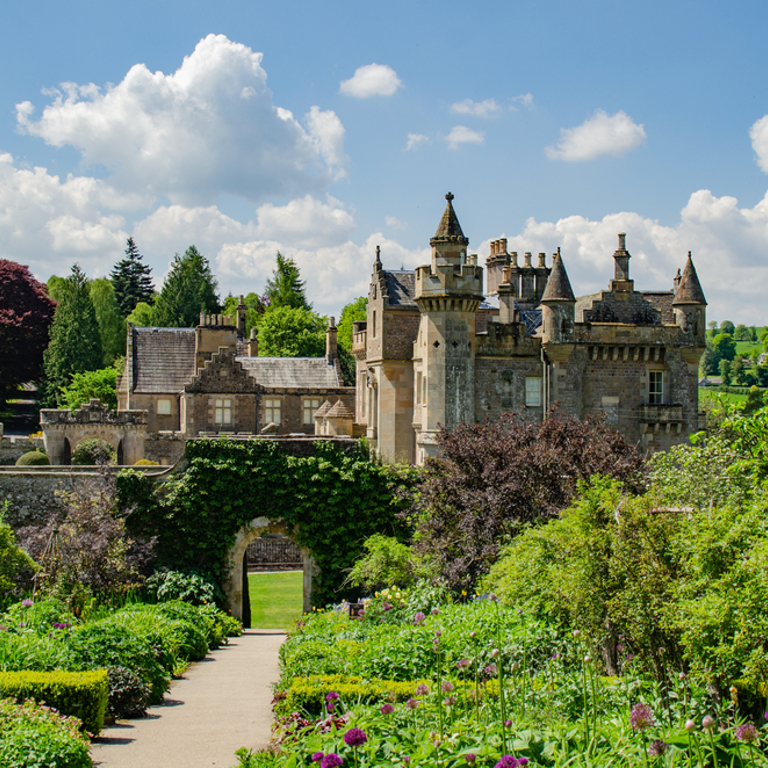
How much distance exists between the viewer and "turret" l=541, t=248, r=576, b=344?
102 feet

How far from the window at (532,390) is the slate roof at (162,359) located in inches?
872

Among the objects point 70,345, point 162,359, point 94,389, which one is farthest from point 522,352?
point 70,345

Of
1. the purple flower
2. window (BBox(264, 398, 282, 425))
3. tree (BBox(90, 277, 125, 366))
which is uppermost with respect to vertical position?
tree (BBox(90, 277, 125, 366))

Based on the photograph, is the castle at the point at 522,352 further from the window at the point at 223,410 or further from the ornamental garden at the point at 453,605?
the window at the point at 223,410

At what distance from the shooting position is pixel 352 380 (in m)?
66.6

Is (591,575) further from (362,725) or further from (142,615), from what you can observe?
(142,615)

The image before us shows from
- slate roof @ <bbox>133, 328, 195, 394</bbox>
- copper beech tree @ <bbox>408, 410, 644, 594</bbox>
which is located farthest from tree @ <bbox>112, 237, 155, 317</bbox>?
copper beech tree @ <bbox>408, 410, 644, 594</bbox>

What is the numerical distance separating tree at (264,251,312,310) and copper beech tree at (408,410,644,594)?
6280 centimetres

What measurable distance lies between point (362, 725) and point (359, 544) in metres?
19.3

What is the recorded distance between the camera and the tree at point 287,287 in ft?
281

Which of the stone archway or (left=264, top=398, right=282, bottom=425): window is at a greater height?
(left=264, top=398, right=282, bottom=425): window

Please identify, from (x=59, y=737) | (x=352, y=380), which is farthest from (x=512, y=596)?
(x=352, y=380)

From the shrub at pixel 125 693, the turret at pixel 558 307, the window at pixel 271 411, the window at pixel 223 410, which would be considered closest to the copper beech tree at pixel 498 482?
the turret at pixel 558 307

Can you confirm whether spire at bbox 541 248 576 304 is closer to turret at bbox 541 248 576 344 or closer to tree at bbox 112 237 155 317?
turret at bbox 541 248 576 344
